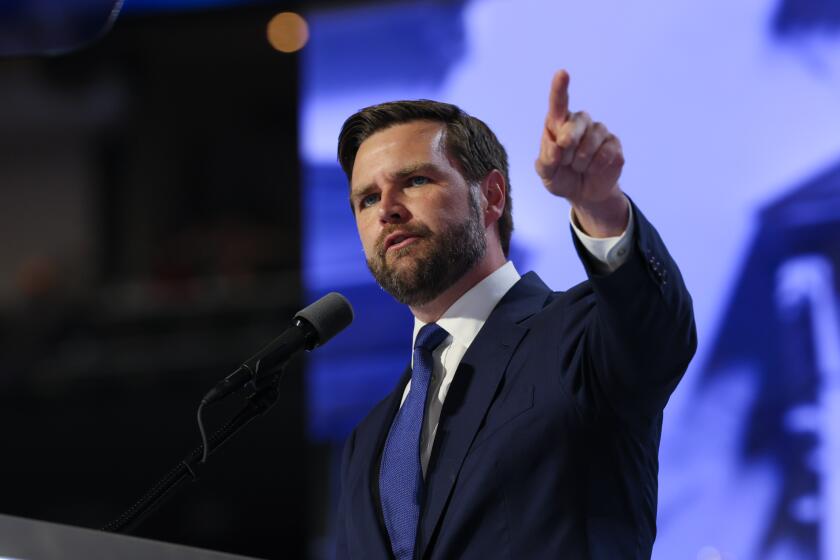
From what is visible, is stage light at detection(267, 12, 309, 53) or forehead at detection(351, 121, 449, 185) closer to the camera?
forehead at detection(351, 121, 449, 185)

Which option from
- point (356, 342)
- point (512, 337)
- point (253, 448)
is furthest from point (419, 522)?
point (253, 448)

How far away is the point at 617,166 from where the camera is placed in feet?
5.12

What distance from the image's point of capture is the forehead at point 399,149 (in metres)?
2.19

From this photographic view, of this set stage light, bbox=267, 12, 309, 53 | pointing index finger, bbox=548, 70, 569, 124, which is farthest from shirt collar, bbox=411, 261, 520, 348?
stage light, bbox=267, 12, 309, 53

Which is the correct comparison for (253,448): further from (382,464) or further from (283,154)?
(382,464)

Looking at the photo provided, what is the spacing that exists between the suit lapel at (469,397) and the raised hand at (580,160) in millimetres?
402

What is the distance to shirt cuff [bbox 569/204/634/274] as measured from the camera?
1627 millimetres

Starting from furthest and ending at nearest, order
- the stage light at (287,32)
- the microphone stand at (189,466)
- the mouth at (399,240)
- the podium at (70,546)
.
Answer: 1. the stage light at (287,32)
2. the mouth at (399,240)
3. the microphone stand at (189,466)
4. the podium at (70,546)

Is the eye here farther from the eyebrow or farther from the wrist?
the wrist

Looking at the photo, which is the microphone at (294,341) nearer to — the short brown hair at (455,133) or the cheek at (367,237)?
the cheek at (367,237)

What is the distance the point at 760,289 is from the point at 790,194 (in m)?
0.30

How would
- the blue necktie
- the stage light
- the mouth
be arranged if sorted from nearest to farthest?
the blue necktie → the mouth → the stage light

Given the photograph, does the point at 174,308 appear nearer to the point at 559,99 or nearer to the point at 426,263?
the point at 426,263

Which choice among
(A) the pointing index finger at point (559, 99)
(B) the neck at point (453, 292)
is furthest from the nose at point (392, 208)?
(A) the pointing index finger at point (559, 99)
